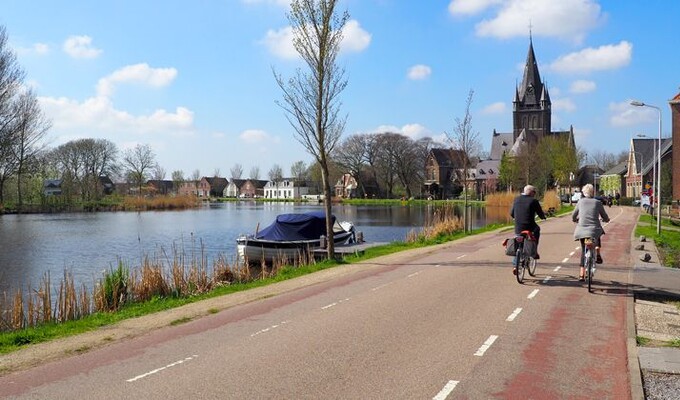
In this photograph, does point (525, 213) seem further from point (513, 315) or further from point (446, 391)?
point (446, 391)

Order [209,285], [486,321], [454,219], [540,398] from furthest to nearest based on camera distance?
[454,219] < [209,285] < [486,321] < [540,398]

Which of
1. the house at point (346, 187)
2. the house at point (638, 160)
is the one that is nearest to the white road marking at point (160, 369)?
the house at point (638, 160)

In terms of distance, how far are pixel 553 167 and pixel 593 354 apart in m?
61.9

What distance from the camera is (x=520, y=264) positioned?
12.2m

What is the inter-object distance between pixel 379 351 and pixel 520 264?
5963 millimetres

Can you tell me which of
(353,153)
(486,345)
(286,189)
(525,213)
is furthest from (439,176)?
(486,345)

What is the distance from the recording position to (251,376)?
623 centimetres

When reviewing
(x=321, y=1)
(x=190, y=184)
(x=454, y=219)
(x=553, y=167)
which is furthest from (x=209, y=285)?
(x=190, y=184)

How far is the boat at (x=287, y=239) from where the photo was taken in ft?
83.1

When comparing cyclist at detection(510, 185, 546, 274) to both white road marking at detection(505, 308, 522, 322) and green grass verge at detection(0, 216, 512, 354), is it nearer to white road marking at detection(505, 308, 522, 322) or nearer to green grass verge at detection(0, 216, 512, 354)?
white road marking at detection(505, 308, 522, 322)

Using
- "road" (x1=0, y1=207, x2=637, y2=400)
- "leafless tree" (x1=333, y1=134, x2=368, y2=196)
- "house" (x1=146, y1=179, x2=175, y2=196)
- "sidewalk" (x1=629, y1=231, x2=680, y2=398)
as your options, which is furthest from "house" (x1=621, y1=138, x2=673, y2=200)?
"house" (x1=146, y1=179, x2=175, y2=196)

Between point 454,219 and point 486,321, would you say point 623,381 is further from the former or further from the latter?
point 454,219

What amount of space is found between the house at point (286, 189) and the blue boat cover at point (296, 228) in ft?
407

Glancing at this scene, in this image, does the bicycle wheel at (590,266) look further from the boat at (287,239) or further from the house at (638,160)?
the house at (638,160)
